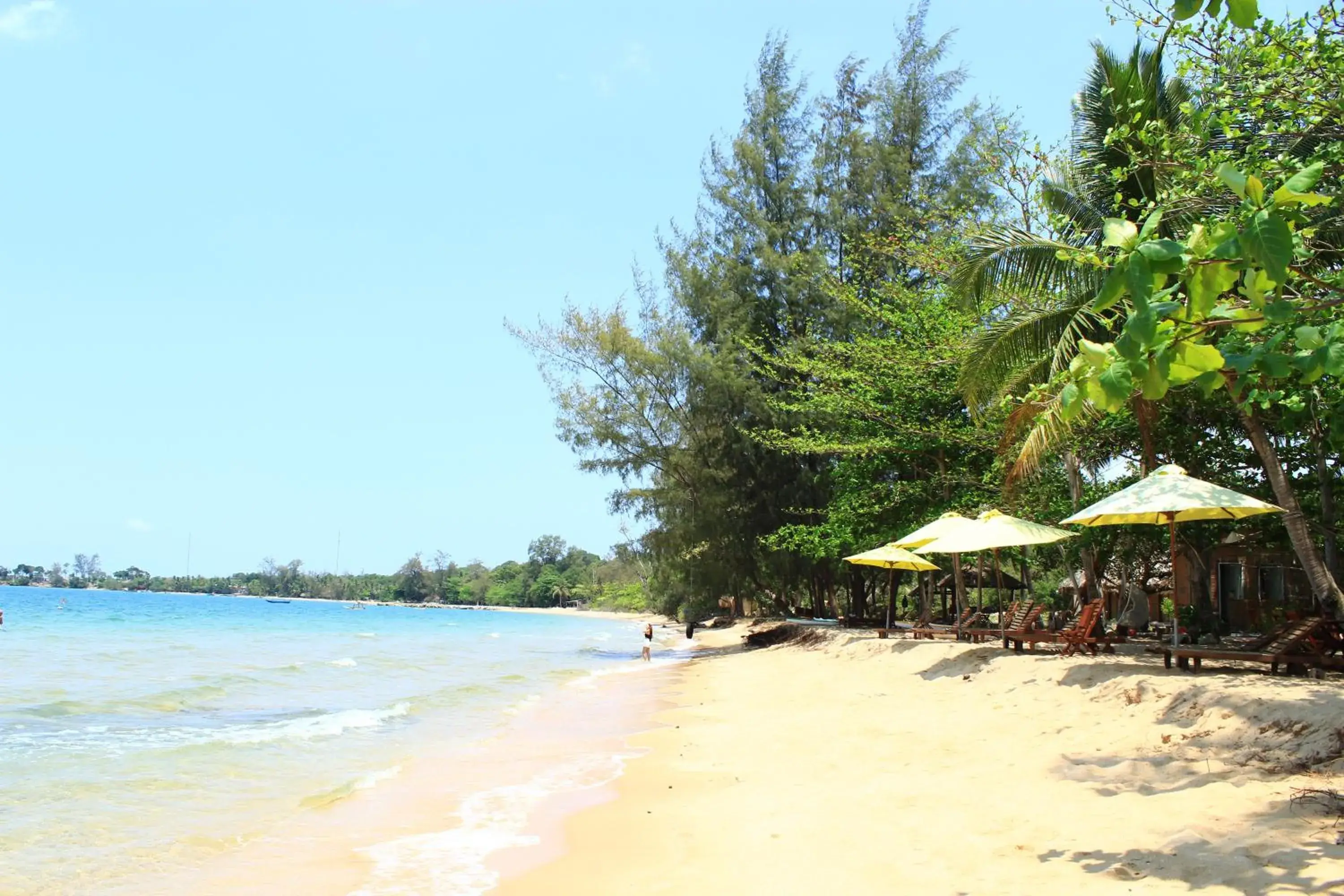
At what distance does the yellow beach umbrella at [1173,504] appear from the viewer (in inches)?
359

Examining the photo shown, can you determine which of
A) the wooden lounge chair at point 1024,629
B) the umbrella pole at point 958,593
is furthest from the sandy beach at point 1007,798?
the umbrella pole at point 958,593

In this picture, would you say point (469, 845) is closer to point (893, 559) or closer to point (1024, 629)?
point (1024, 629)

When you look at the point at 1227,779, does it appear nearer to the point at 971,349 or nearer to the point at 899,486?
the point at 971,349

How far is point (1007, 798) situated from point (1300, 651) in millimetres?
4572

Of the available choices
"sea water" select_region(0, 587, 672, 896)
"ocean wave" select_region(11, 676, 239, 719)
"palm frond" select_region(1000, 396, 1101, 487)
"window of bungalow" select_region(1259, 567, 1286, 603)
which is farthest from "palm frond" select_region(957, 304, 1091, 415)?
"ocean wave" select_region(11, 676, 239, 719)

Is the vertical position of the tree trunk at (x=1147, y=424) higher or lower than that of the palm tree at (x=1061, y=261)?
lower

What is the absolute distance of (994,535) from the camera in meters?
12.8

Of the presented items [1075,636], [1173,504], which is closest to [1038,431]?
[1075,636]

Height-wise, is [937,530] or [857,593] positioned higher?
[937,530]

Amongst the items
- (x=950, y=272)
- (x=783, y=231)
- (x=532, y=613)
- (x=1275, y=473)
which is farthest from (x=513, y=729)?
(x=532, y=613)

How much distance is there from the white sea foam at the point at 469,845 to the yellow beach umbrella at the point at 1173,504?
225 inches

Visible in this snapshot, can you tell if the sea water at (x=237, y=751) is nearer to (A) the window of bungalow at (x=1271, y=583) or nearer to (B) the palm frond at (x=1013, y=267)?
(B) the palm frond at (x=1013, y=267)

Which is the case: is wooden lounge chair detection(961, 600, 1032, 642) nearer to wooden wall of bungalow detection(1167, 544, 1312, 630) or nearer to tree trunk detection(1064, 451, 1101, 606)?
tree trunk detection(1064, 451, 1101, 606)

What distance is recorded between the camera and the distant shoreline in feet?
365
